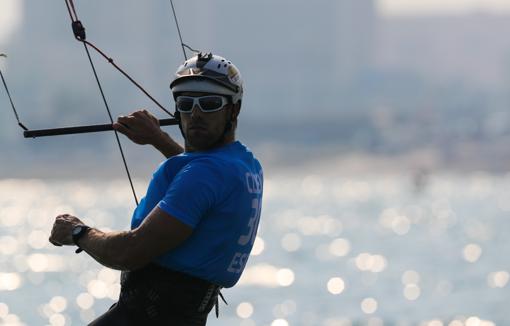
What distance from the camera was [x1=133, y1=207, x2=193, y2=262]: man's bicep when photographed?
536cm

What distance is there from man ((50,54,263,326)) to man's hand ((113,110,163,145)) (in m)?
0.02

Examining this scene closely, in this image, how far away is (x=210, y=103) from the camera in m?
5.59

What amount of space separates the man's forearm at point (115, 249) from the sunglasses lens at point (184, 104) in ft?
2.21

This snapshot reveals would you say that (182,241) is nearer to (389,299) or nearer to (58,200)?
(389,299)

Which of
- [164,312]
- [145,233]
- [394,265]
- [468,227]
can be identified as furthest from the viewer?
[468,227]

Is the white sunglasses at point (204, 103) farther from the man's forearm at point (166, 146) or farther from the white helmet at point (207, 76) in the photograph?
the man's forearm at point (166, 146)

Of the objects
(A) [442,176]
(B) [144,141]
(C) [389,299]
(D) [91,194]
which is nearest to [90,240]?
(B) [144,141]

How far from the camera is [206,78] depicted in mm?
5598

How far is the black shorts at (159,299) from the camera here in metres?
5.67

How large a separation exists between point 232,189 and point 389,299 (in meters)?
29.5

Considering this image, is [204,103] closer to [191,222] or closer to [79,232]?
[191,222]

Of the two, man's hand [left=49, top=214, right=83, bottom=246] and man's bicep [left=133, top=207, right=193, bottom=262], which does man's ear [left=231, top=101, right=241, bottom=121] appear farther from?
man's hand [left=49, top=214, right=83, bottom=246]

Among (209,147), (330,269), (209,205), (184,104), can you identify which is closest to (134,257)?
(209,205)

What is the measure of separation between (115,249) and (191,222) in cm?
40
